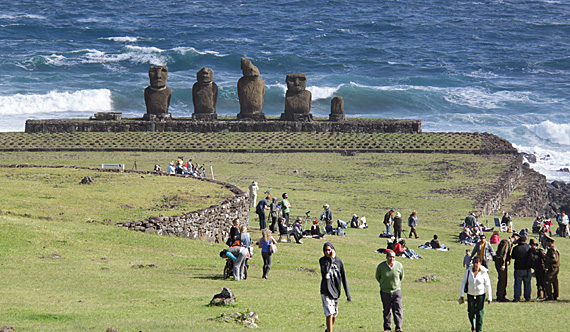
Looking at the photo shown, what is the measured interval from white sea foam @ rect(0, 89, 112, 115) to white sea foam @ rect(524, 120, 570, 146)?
5616 centimetres

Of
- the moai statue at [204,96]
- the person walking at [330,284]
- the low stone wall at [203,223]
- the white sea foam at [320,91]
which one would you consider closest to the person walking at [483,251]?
the person walking at [330,284]

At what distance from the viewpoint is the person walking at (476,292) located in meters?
16.3

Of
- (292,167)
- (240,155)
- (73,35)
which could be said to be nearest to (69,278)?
(292,167)

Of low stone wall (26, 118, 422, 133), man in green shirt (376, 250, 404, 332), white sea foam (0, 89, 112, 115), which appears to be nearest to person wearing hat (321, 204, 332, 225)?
man in green shirt (376, 250, 404, 332)

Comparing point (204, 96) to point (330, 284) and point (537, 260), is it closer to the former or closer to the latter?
point (537, 260)

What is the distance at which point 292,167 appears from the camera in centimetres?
5531

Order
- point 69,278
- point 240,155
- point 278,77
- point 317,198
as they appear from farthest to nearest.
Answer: point 278,77, point 240,155, point 317,198, point 69,278

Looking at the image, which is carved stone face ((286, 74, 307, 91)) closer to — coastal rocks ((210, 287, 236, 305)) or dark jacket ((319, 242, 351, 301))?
coastal rocks ((210, 287, 236, 305))

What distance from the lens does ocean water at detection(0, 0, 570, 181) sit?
4230 inches

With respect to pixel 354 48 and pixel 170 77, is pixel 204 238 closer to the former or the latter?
pixel 170 77

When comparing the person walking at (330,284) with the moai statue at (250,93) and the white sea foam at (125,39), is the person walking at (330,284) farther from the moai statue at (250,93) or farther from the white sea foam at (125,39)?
the white sea foam at (125,39)

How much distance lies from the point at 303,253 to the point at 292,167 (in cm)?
2779

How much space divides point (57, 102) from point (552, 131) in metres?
64.5

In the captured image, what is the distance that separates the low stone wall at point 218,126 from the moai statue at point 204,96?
268 centimetres
